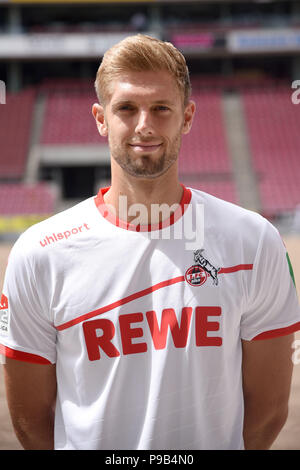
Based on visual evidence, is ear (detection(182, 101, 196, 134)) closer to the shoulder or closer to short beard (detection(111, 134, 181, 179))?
short beard (detection(111, 134, 181, 179))

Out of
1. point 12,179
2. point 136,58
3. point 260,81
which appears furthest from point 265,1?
point 136,58

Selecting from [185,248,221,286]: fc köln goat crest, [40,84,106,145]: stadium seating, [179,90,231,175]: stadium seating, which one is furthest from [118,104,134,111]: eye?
[40,84,106,145]: stadium seating

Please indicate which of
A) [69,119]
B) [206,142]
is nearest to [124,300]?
[206,142]

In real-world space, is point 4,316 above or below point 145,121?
below

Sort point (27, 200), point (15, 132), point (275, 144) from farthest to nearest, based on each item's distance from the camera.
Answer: point (15, 132) < point (275, 144) < point (27, 200)

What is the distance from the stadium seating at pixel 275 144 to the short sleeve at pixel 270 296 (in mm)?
17965

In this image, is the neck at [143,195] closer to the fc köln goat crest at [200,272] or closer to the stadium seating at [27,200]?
the fc köln goat crest at [200,272]

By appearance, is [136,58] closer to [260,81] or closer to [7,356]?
[7,356]

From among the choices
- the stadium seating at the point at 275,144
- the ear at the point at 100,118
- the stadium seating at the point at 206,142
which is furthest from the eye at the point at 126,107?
the stadium seating at the point at 206,142

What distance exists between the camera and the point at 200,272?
1.64 meters

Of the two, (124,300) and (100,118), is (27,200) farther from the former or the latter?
(124,300)

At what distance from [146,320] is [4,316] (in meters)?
0.44

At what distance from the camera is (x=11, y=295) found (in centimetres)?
164
